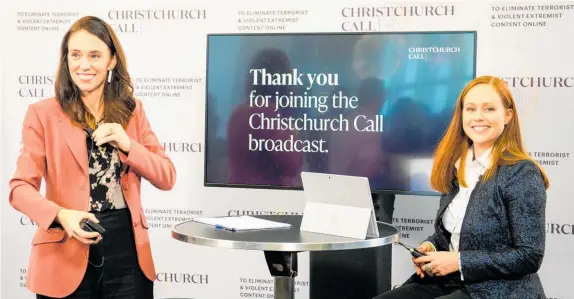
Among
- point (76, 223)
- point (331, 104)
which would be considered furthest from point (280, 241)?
point (331, 104)

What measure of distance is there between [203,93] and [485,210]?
203 centimetres

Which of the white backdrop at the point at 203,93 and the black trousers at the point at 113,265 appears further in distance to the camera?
the white backdrop at the point at 203,93

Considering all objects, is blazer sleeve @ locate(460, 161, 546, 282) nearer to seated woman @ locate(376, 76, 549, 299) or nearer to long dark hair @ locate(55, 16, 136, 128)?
seated woman @ locate(376, 76, 549, 299)

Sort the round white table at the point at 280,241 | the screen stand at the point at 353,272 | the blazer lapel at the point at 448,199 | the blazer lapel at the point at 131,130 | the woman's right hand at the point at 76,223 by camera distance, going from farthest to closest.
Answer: the screen stand at the point at 353,272 → the blazer lapel at the point at 448,199 → the blazer lapel at the point at 131,130 → the round white table at the point at 280,241 → the woman's right hand at the point at 76,223

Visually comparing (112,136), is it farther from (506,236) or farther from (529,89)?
(529,89)

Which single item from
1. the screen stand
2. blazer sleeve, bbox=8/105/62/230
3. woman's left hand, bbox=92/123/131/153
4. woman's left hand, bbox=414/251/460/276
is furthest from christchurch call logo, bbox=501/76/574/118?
blazer sleeve, bbox=8/105/62/230

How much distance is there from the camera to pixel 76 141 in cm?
238

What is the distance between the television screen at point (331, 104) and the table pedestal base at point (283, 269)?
0.78 m

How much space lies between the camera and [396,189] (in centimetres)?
325

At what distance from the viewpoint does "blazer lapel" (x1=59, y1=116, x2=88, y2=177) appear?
2.38 m

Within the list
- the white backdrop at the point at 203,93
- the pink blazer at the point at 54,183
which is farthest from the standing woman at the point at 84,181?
the white backdrop at the point at 203,93

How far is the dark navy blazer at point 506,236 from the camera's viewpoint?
238 cm

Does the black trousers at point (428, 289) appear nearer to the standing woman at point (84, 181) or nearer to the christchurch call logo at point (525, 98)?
the standing woman at point (84, 181)

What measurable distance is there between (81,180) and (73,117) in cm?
21
